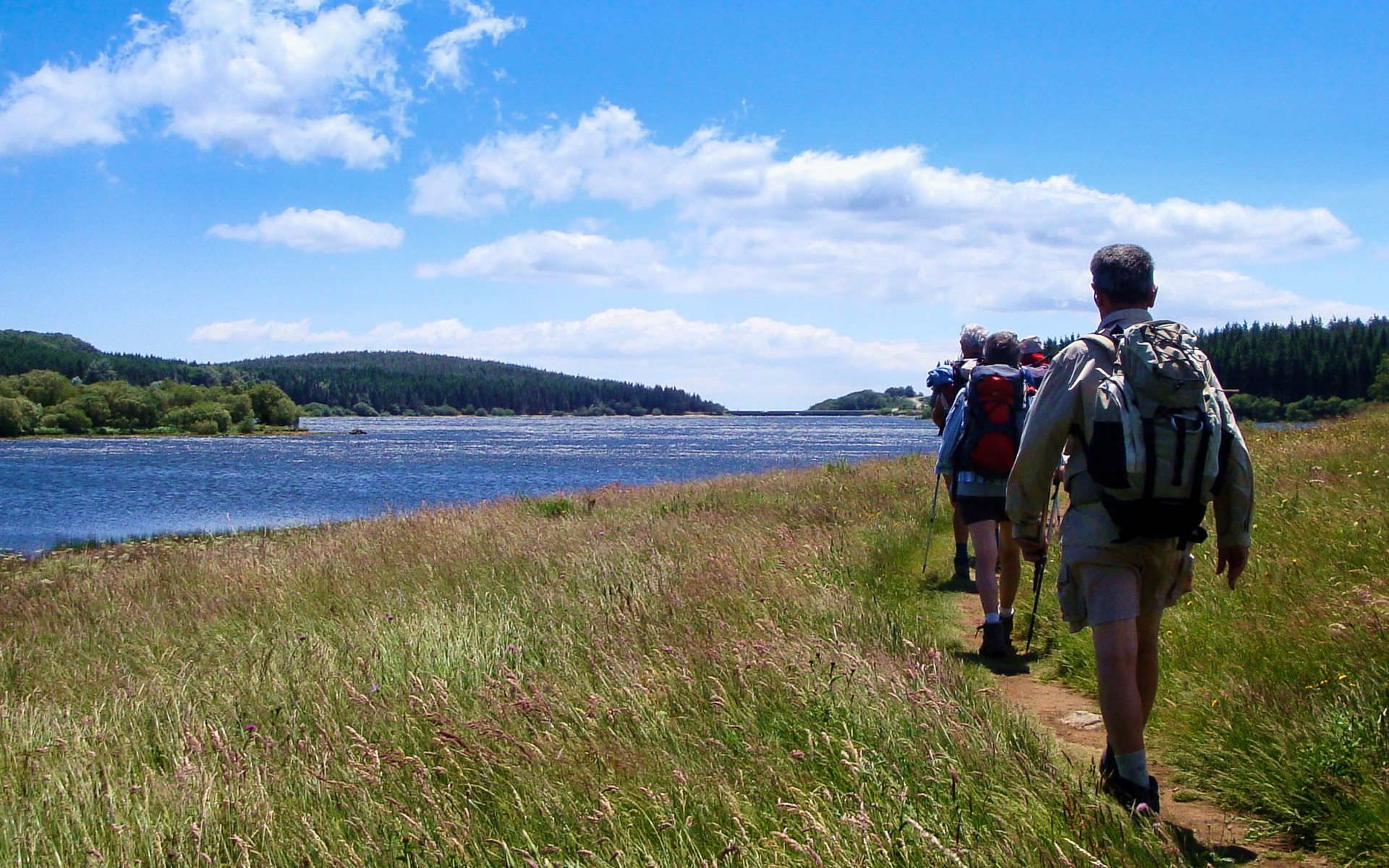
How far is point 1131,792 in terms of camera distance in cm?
335

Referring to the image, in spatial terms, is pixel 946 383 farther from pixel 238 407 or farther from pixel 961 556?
pixel 238 407

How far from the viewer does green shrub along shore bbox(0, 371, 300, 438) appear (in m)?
104

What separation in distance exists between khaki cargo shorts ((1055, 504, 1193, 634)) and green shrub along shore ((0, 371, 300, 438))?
11756 cm

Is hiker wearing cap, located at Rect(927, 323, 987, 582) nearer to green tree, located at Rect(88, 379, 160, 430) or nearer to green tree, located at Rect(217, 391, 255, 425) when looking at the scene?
green tree, located at Rect(88, 379, 160, 430)

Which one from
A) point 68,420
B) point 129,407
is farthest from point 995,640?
point 129,407

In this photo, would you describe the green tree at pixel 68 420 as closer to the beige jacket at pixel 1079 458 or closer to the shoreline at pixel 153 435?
the shoreline at pixel 153 435

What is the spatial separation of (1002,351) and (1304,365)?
238 feet

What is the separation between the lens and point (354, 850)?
10.3 feet

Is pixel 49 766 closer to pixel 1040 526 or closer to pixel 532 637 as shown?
pixel 532 637

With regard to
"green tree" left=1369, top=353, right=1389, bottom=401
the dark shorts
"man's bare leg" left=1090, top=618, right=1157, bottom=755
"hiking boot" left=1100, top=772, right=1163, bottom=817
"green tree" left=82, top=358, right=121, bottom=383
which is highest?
"green tree" left=82, top=358, right=121, bottom=383

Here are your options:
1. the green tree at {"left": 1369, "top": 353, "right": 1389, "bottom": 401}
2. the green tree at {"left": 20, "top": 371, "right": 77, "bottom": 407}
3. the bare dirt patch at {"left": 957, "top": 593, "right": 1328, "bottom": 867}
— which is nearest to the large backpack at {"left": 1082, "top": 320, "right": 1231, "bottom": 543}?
the bare dirt patch at {"left": 957, "top": 593, "right": 1328, "bottom": 867}

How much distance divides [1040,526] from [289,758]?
10.4ft

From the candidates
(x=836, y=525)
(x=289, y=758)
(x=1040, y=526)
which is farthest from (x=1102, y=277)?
(x=836, y=525)

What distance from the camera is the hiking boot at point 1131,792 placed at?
3.33m
